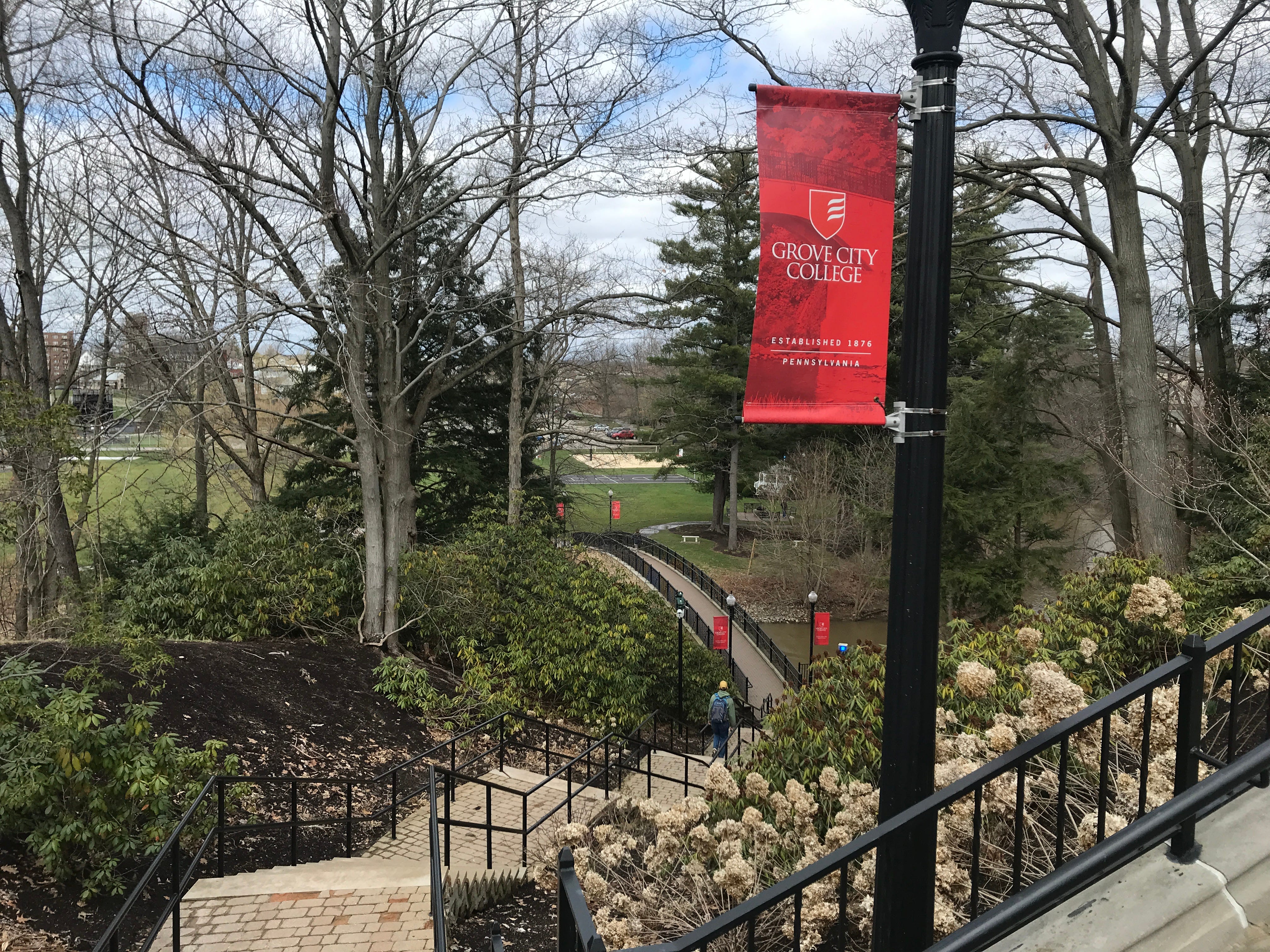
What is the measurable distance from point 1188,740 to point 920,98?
223 centimetres

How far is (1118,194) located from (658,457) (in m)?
30.7

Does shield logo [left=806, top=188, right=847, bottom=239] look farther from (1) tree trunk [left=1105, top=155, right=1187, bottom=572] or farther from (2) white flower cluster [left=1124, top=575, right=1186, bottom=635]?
(1) tree trunk [left=1105, top=155, right=1187, bottom=572]

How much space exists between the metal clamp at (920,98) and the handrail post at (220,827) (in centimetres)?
701

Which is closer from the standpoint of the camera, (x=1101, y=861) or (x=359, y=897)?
(x=1101, y=861)

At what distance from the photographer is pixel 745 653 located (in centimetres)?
2642

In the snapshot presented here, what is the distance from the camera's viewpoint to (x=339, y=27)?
1182 cm

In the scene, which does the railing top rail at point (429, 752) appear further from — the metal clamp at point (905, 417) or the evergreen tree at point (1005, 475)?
the evergreen tree at point (1005, 475)

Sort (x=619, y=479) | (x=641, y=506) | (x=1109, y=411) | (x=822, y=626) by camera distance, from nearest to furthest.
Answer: (x=1109, y=411)
(x=822, y=626)
(x=641, y=506)
(x=619, y=479)

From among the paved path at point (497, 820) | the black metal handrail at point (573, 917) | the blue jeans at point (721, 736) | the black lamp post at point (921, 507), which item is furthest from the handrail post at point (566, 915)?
the blue jeans at point (721, 736)

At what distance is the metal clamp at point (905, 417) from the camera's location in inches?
110

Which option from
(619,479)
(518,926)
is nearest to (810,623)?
(518,926)

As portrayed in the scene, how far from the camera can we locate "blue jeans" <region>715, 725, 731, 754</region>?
46.4 feet

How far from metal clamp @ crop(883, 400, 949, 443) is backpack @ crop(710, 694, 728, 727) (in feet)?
39.1

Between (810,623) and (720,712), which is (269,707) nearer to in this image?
(720,712)
